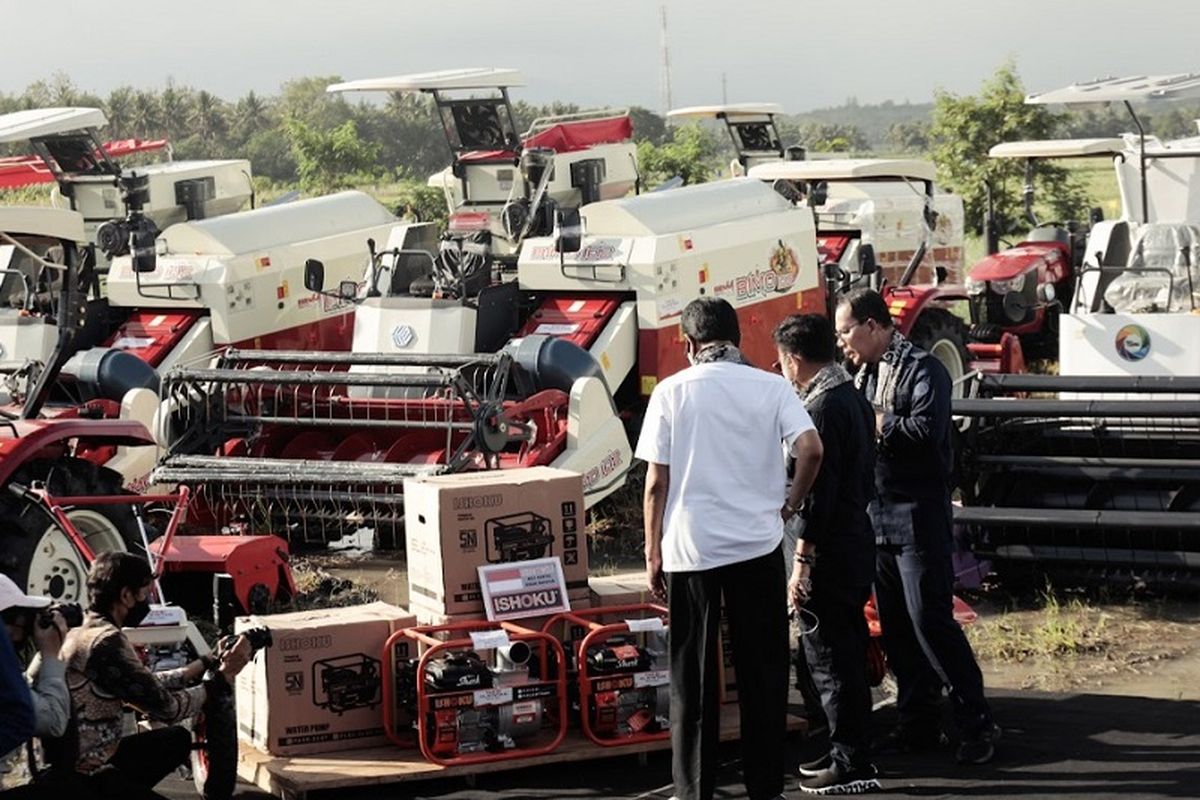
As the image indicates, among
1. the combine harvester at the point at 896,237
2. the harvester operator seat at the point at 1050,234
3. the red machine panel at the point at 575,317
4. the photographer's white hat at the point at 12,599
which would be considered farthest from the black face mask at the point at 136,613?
the harvester operator seat at the point at 1050,234

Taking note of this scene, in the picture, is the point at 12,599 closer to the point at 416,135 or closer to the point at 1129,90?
the point at 1129,90

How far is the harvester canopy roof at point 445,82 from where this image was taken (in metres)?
15.8

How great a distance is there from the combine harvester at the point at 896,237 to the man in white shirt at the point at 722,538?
8.48 metres

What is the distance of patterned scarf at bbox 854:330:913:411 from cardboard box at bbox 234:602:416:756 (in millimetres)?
2001

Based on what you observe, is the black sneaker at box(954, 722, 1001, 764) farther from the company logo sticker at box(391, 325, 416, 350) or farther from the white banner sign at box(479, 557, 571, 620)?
the company logo sticker at box(391, 325, 416, 350)

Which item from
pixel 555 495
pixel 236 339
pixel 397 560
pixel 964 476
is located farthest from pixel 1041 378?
pixel 236 339

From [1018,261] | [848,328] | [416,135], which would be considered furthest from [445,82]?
[416,135]

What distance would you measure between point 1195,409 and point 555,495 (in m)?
3.25

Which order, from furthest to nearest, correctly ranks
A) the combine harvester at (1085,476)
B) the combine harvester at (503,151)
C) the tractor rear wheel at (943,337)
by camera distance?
the combine harvester at (503,151)
the tractor rear wheel at (943,337)
the combine harvester at (1085,476)

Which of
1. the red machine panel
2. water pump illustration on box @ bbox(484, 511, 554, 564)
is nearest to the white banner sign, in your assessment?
water pump illustration on box @ bbox(484, 511, 554, 564)

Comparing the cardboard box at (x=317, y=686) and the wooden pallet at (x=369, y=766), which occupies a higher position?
the cardboard box at (x=317, y=686)

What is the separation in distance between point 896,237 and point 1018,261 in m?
1.18

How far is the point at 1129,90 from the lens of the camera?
13.5m

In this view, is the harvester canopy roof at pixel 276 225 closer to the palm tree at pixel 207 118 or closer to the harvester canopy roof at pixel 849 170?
the harvester canopy roof at pixel 849 170
